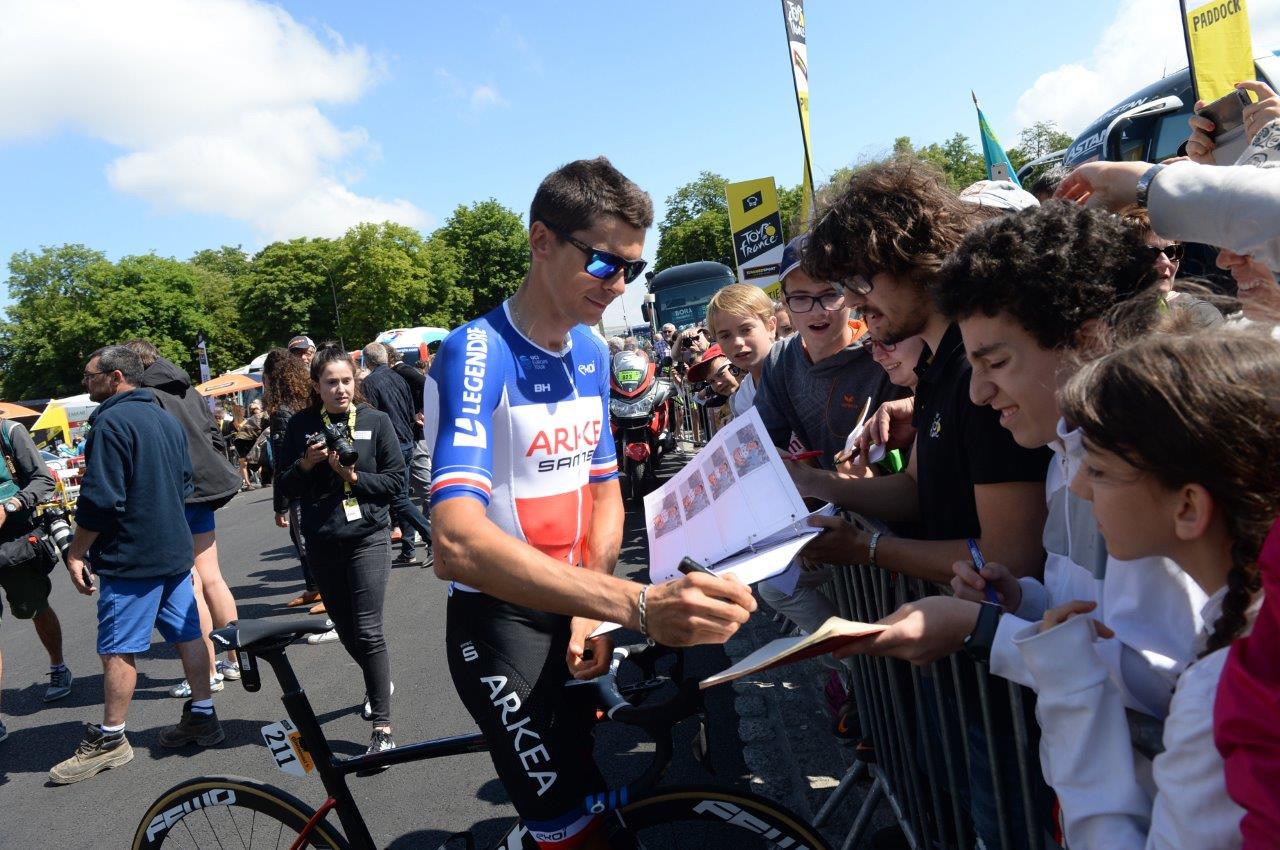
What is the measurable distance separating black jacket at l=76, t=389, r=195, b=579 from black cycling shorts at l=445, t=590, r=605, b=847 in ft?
11.3

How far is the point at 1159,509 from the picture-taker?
1184 mm

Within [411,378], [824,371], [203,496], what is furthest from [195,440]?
[824,371]

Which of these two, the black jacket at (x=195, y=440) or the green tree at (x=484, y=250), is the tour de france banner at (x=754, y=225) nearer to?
the black jacket at (x=195, y=440)

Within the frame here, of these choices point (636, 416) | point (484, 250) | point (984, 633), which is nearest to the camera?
point (984, 633)

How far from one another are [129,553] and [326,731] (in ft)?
4.92

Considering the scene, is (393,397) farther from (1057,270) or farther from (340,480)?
(1057,270)

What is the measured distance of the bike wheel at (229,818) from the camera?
2.36 meters

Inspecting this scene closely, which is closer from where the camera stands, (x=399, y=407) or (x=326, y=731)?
(x=326, y=731)

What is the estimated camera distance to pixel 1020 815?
1836mm

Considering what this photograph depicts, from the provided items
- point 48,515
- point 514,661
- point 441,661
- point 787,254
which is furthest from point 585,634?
point 48,515

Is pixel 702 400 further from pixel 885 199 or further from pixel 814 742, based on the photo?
pixel 885 199

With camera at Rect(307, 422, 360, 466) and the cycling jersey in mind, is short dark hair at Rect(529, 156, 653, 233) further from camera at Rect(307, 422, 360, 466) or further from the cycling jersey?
camera at Rect(307, 422, 360, 466)

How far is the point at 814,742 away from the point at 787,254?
2261 millimetres

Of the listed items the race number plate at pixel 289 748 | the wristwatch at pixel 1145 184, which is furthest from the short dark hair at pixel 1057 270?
the race number plate at pixel 289 748
